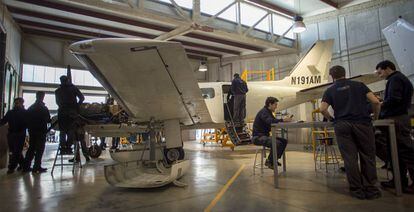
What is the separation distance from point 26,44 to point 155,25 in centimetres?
767

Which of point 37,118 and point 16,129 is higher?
point 37,118

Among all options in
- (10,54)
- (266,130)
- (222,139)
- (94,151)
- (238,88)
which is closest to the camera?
(266,130)

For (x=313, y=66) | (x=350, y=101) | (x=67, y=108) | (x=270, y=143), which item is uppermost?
Result: (x=313, y=66)

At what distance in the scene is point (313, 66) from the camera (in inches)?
438

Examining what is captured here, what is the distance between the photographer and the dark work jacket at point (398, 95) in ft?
11.6

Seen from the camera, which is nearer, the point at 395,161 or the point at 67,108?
the point at 395,161

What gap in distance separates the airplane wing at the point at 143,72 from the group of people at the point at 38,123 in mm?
1760

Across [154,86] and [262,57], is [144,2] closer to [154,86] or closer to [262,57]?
[154,86]

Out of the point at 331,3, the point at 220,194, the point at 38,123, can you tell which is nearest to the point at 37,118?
the point at 38,123

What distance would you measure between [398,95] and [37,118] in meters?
6.92

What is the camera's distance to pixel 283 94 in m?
10.3

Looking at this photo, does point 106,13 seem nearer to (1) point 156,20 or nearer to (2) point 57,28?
(1) point 156,20

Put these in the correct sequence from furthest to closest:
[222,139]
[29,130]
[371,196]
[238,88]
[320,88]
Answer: [222,139] < [320,88] < [238,88] < [29,130] < [371,196]

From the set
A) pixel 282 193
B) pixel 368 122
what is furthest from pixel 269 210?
pixel 368 122
